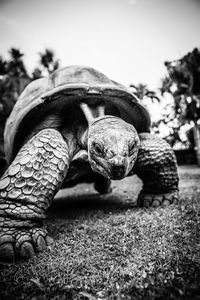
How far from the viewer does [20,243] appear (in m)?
1.34

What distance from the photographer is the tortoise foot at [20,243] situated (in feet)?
4.28

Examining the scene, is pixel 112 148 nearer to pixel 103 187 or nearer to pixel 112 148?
pixel 112 148

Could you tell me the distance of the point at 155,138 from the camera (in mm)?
2391

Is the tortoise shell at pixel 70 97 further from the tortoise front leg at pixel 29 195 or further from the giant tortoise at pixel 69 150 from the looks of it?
the tortoise front leg at pixel 29 195

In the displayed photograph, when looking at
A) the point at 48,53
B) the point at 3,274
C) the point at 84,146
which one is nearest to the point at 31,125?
the point at 84,146

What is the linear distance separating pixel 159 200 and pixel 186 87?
43.8 ft

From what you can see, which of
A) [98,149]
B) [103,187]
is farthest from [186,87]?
[98,149]

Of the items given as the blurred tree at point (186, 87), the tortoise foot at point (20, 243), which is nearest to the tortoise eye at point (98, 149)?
the tortoise foot at point (20, 243)

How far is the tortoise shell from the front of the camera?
7.39 ft

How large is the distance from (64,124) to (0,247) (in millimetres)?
1639

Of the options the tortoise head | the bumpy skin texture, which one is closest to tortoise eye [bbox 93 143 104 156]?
the tortoise head

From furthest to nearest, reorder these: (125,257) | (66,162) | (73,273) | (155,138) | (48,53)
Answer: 1. (48,53)
2. (155,138)
3. (66,162)
4. (125,257)
5. (73,273)

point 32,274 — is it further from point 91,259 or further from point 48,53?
point 48,53

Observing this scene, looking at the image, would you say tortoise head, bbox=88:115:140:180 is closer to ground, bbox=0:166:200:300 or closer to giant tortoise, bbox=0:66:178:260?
giant tortoise, bbox=0:66:178:260
